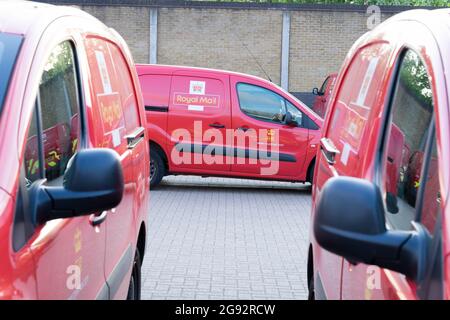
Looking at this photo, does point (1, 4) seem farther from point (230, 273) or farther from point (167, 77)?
point (167, 77)

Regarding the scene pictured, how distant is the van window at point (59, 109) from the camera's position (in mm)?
3391

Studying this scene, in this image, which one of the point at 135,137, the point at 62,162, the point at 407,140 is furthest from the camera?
the point at 135,137

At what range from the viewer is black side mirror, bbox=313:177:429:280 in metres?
2.35

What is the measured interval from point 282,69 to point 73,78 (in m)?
25.0

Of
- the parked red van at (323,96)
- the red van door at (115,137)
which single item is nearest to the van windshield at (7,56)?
the red van door at (115,137)

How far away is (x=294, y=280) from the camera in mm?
7219

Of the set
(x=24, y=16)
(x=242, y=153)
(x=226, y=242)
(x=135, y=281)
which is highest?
(x=24, y=16)

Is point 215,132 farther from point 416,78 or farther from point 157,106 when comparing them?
point 416,78

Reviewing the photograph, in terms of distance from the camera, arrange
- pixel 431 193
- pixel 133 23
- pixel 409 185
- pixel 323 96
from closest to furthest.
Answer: pixel 431 193 < pixel 409 185 < pixel 323 96 < pixel 133 23

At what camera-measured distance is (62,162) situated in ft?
12.1

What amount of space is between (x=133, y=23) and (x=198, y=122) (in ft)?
54.4

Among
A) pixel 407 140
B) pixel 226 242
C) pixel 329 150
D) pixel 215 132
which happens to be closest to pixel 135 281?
pixel 329 150

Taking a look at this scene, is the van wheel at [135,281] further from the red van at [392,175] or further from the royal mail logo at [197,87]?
the royal mail logo at [197,87]

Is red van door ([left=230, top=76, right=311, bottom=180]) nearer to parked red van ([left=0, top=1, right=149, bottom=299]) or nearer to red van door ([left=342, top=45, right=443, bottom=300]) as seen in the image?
parked red van ([left=0, top=1, right=149, bottom=299])
